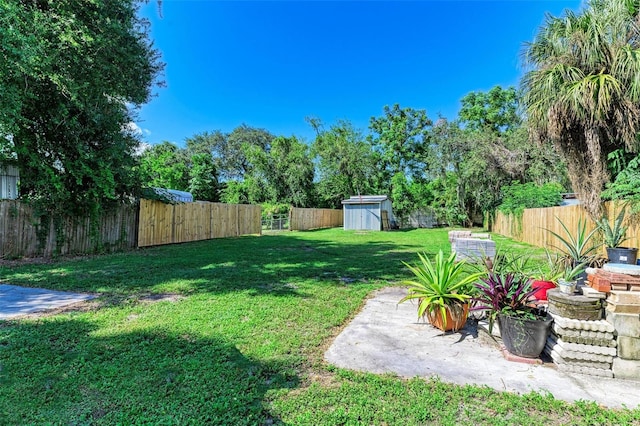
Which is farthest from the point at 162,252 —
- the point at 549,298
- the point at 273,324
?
the point at 549,298

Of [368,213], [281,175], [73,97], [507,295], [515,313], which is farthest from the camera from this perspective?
[281,175]

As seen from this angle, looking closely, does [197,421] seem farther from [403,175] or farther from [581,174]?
[403,175]

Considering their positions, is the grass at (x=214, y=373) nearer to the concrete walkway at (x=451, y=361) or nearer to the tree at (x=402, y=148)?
the concrete walkway at (x=451, y=361)

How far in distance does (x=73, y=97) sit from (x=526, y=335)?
9.44 meters

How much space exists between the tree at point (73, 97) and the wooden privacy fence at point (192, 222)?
59.9 inches

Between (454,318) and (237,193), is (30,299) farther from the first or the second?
(237,193)

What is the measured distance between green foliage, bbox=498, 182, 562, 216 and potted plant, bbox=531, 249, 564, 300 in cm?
978

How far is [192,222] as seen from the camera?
12.7m

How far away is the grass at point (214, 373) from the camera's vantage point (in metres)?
1.90

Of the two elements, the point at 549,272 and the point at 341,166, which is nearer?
the point at 549,272

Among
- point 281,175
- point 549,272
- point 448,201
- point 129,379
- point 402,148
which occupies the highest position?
point 402,148

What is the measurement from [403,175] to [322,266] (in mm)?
21314

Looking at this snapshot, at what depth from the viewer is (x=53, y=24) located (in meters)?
6.44

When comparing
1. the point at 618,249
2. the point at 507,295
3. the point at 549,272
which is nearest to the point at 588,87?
the point at 618,249
